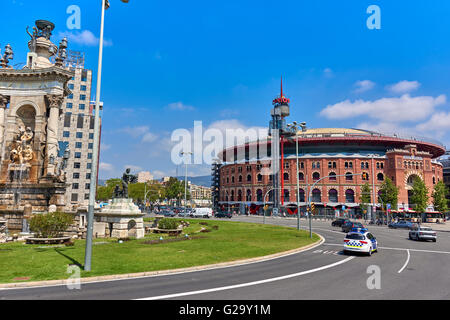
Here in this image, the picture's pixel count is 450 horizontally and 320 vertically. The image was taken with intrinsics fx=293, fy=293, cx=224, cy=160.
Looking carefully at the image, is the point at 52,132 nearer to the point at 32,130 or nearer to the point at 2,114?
the point at 32,130

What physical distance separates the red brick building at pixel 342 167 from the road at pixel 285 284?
193 ft

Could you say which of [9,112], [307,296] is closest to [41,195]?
[9,112]

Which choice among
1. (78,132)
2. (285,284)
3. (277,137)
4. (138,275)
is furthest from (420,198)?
(78,132)

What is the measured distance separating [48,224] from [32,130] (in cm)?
1785

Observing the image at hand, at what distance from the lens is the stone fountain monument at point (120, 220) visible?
77.3 feet

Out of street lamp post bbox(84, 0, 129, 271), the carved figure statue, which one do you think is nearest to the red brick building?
the carved figure statue

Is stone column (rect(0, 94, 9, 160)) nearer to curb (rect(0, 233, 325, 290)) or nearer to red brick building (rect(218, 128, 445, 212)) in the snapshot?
curb (rect(0, 233, 325, 290))

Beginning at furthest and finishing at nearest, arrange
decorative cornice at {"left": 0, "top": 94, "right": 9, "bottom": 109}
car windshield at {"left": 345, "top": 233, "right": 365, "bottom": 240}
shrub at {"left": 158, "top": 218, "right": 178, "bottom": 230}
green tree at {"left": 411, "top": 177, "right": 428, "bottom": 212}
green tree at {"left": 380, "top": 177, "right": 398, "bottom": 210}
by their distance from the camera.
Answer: green tree at {"left": 380, "top": 177, "right": 398, "bottom": 210} → green tree at {"left": 411, "top": 177, "right": 428, "bottom": 212} → decorative cornice at {"left": 0, "top": 94, "right": 9, "bottom": 109} → shrub at {"left": 158, "top": 218, "right": 178, "bottom": 230} → car windshield at {"left": 345, "top": 233, "right": 365, "bottom": 240}

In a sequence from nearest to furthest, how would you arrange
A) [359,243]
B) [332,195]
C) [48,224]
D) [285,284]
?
[285,284] < [359,243] < [48,224] < [332,195]

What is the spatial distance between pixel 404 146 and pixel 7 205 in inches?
3516

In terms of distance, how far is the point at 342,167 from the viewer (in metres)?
80.2

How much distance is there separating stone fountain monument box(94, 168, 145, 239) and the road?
12.2m

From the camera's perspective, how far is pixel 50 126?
3166 centimetres

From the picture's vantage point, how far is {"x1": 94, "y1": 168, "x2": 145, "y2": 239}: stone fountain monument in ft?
77.3
